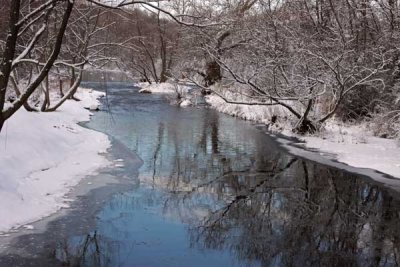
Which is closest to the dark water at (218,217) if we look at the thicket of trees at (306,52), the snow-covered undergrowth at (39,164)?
the snow-covered undergrowth at (39,164)

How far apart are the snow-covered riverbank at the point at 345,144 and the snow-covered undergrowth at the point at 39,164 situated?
645 centimetres

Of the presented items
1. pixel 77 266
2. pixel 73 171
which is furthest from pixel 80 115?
pixel 77 266

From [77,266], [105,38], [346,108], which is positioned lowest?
[77,266]

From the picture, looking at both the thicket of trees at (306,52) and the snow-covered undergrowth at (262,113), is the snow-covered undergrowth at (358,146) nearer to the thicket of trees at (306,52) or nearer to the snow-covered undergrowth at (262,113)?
the thicket of trees at (306,52)

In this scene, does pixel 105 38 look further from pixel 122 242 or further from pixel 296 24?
pixel 122 242

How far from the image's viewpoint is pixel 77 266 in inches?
243

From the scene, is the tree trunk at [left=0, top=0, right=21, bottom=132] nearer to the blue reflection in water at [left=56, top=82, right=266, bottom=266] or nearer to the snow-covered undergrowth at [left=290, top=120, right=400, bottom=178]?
the blue reflection in water at [left=56, top=82, right=266, bottom=266]

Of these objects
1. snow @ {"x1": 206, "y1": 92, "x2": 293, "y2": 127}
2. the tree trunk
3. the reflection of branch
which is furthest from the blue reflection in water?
snow @ {"x1": 206, "y1": 92, "x2": 293, "y2": 127}

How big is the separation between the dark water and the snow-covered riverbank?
3.92 ft

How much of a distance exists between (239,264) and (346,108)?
1455 cm

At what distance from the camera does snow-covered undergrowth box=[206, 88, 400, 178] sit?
1305 cm

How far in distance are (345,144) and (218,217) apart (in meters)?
8.75

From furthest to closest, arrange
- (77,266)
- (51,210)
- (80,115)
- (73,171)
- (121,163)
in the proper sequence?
1. (80,115)
2. (121,163)
3. (73,171)
4. (51,210)
5. (77,266)

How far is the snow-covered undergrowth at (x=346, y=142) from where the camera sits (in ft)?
42.8
